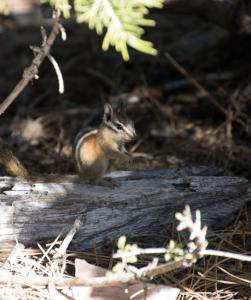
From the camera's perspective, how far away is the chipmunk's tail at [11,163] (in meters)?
3.51

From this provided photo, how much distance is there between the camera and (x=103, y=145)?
3.91 metres

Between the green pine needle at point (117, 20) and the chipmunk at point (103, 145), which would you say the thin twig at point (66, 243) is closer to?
the chipmunk at point (103, 145)

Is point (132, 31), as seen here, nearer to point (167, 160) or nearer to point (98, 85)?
point (167, 160)

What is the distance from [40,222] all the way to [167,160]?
1443 millimetres

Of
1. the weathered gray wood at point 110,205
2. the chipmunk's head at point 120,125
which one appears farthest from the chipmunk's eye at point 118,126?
the weathered gray wood at point 110,205

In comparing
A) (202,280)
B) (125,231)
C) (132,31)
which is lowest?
(202,280)

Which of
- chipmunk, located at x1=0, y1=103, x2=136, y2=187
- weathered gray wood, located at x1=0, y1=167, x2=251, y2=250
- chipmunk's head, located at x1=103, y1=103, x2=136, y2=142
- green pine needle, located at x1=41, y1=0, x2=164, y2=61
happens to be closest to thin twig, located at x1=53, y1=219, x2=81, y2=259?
weathered gray wood, located at x1=0, y1=167, x2=251, y2=250

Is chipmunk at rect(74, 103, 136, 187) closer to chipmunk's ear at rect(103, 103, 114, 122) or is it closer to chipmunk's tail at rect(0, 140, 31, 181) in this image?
chipmunk's ear at rect(103, 103, 114, 122)

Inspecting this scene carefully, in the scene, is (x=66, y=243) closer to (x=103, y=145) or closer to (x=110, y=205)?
(x=110, y=205)

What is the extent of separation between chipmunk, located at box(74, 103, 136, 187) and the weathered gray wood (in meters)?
0.14

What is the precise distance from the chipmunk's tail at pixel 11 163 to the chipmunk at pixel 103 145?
0.36 m

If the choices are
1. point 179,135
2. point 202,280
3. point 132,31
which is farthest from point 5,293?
point 179,135

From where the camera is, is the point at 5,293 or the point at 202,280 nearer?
the point at 5,293

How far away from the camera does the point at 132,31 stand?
221cm
